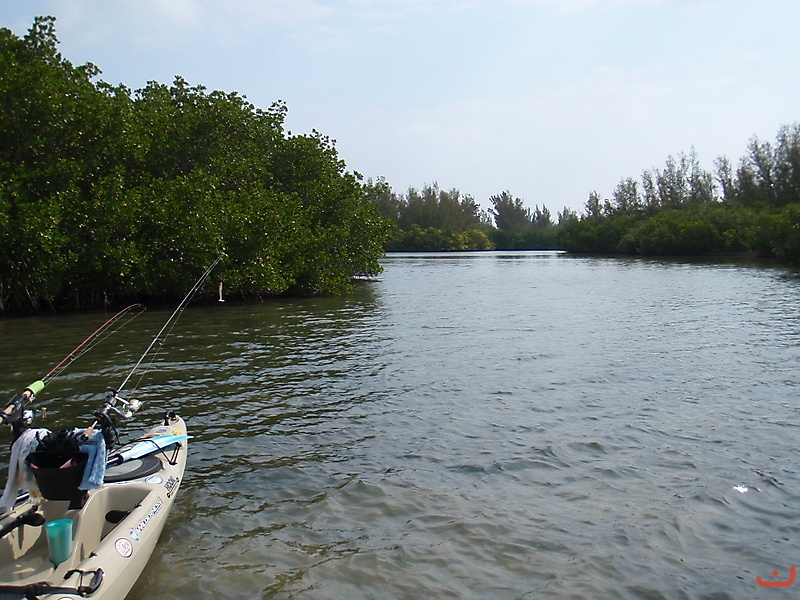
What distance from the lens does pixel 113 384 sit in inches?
532

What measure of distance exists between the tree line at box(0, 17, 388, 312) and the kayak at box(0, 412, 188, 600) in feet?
61.0

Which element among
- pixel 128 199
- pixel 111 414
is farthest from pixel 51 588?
pixel 128 199

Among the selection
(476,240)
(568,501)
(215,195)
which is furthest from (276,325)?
(476,240)

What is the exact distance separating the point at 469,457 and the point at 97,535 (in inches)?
182

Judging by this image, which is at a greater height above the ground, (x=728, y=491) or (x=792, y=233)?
(x=792, y=233)

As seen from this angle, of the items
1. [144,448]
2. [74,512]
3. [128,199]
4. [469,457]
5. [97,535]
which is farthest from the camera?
[128,199]

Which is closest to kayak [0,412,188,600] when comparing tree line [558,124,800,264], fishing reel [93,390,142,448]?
fishing reel [93,390,142,448]

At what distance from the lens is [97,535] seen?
236 inches

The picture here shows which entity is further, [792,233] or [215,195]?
[792,233]

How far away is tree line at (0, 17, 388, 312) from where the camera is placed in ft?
77.2

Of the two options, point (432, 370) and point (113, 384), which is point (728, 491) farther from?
point (113, 384)

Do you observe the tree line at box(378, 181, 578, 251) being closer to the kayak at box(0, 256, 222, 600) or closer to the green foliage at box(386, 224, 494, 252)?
the green foliage at box(386, 224, 494, 252)

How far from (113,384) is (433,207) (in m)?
130

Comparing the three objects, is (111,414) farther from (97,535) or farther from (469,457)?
(469,457)
